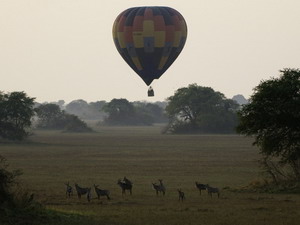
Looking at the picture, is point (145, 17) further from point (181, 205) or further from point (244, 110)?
point (181, 205)

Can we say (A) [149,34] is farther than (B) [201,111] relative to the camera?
No

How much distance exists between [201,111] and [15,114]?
49720 mm

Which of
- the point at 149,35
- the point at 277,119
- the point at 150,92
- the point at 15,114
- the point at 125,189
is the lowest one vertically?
the point at 125,189

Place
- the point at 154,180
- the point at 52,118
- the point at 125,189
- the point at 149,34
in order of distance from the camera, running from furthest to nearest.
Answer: the point at 52,118
the point at 149,34
the point at 154,180
the point at 125,189

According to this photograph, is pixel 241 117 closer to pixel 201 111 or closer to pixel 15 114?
pixel 15 114

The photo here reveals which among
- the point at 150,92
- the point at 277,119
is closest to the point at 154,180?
the point at 277,119

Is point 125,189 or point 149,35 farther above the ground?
point 149,35

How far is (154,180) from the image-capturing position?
47500mm

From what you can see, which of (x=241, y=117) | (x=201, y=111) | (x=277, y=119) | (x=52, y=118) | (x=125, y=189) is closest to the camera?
(x=125, y=189)

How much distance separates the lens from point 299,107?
4028 centimetres

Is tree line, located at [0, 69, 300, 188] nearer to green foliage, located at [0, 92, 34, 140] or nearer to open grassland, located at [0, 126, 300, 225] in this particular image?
green foliage, located at [0, 92, 34, 140]

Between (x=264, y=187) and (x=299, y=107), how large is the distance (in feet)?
15.8

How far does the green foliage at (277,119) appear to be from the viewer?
40.4m

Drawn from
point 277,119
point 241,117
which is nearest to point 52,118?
point 241,117
